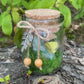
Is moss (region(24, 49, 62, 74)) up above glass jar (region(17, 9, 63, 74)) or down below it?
below

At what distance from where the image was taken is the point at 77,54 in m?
0.95

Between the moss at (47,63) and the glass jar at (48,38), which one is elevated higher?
the glass jar at (48,38)

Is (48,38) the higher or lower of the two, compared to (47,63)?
higher

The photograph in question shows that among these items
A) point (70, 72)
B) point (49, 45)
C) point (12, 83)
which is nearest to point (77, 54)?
point (70, 72)

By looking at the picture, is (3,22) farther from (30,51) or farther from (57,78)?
(57,78)

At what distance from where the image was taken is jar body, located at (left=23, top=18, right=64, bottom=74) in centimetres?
64

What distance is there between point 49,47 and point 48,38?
0.15 feet

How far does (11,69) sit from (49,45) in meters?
0.30

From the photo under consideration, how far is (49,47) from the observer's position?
65 cm

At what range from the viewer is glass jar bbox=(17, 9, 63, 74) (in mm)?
630

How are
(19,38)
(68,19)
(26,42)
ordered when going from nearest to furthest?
(26,42)
(19,38)
(68,19)

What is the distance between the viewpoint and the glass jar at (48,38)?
0.63 meters

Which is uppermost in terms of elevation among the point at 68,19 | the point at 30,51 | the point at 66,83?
the point at 68,19

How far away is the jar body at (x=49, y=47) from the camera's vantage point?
643 mm
